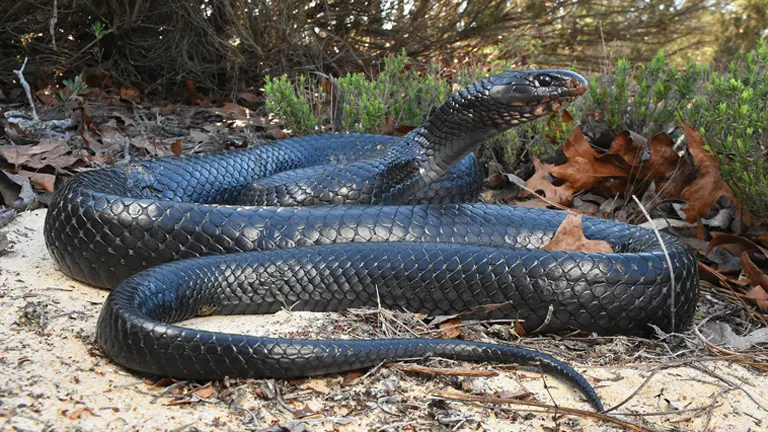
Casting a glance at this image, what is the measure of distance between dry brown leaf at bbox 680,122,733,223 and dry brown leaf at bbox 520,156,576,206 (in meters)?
0.72

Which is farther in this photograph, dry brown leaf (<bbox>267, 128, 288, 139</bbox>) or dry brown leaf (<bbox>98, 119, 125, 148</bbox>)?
dry brown leaf (<bbox>267, 128, 288, 139</bbox>)

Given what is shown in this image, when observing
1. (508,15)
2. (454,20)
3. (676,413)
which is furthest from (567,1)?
(676,413)

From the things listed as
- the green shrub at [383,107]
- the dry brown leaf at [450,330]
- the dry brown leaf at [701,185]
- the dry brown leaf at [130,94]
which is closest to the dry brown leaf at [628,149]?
the dry brown leaf at [701,185]

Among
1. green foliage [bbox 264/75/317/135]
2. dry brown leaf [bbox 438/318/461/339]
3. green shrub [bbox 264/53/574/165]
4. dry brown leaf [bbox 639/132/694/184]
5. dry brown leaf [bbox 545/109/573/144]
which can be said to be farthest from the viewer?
green foliage [bbox 264/75/317/135]

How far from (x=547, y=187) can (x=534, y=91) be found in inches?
47.6

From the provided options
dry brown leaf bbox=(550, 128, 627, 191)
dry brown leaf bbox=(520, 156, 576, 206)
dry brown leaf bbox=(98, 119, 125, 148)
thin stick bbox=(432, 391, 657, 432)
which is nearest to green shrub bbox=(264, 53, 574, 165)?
dry brown leaf bbox=(520, 156, 576, 206)

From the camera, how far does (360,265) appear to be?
3111 mm

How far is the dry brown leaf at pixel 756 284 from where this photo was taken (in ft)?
11.4

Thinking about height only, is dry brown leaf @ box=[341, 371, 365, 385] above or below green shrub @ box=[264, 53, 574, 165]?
below

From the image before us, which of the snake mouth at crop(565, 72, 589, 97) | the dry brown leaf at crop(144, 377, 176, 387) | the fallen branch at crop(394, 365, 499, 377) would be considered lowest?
the fallen branch at crop(394, 365, 499, 377)

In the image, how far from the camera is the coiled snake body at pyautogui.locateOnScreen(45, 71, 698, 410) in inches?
94.4

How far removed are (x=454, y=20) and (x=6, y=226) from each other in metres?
5.41

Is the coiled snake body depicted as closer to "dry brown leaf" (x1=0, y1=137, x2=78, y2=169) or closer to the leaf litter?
the leaf litter

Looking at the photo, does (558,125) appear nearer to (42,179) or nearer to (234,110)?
(234,110)
